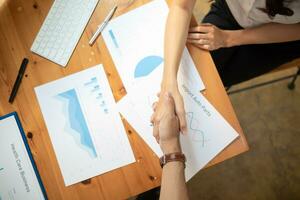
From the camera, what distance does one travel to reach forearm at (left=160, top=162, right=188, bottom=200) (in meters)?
0.81

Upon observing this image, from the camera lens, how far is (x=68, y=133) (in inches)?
36.4

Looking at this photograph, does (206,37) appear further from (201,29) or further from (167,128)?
(167,128)

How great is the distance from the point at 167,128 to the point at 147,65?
0.66ft

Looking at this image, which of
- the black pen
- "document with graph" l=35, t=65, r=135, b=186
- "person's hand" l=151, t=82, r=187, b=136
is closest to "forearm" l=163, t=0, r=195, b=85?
"person's hand" l=151, t=82, r=187, b=136

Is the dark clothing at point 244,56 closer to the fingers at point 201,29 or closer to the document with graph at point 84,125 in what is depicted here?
the fingers at point 201,29

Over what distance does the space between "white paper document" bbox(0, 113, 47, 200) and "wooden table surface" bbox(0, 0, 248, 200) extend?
0.8 inches

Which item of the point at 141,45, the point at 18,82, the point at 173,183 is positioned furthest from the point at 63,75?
the point at 173,183

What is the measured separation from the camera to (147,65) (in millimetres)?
942

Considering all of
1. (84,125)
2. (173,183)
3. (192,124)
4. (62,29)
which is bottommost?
(173,183)

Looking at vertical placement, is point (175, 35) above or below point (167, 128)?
above

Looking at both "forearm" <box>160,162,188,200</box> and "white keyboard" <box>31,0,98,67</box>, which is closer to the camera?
"forearm" <box>160,162,188,200</box>

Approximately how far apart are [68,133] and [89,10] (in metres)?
0.38

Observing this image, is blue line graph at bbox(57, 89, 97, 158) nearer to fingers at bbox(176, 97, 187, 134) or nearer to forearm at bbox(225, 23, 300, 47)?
fingers at bbox(176, 97, 187, 134)

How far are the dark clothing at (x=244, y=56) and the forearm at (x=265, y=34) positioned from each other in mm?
74
